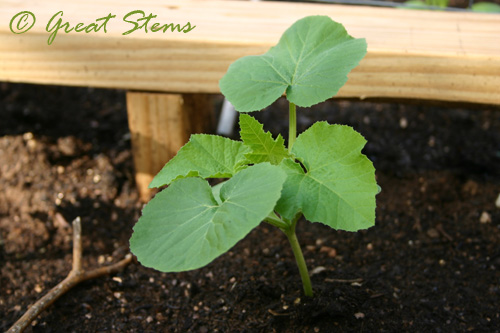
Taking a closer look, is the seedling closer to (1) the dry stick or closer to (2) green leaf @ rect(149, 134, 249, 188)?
(2) green leaf @ rect(149, 134, 249, 188)

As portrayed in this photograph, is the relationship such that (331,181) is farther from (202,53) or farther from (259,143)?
(202,53)

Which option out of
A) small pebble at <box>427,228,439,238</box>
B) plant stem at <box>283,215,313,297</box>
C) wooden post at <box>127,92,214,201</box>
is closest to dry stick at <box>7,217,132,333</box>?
wooden post at <box>127,92,214,201</box>

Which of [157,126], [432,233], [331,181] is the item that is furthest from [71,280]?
[432,233]

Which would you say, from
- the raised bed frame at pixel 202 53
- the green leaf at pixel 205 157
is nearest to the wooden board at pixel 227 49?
the raised bed frame at pixel 202 53

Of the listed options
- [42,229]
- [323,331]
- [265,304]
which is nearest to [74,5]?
[42,229]

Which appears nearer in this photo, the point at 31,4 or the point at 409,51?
the point at 409,51

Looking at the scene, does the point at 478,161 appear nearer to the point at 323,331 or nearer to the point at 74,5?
the point at 323,331
